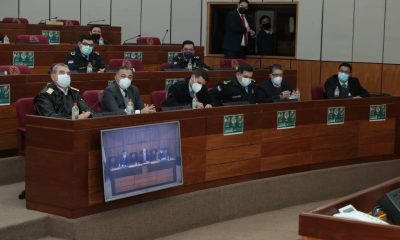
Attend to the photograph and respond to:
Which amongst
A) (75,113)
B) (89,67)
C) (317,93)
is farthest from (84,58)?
(75,113)

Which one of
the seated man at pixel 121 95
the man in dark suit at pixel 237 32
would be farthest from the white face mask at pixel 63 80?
the man in dark suit at pixel 237 32

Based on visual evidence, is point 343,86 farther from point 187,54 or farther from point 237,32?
point 237,32

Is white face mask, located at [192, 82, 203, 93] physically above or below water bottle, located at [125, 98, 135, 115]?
above

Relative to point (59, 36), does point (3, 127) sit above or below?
below

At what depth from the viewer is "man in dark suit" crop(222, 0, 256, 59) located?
12914mm

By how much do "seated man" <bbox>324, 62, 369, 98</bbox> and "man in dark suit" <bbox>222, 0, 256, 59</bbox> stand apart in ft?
11.1

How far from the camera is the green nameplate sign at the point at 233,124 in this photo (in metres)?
7.14

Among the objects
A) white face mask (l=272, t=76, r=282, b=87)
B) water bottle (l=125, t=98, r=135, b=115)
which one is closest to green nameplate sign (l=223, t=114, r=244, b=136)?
water bottle (l=125, t=98, r=135, b=115)

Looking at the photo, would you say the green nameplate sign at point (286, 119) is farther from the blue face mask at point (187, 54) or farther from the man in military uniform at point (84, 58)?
the blue face mask at point (187, 54)

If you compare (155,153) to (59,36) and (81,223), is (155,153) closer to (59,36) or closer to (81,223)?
(81,223)

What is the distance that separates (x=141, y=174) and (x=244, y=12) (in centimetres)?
736

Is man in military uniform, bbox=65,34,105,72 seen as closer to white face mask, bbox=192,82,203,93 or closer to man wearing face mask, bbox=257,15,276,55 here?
white face mask, bbox=192,82,203,93

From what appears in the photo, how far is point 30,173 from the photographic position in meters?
5.91

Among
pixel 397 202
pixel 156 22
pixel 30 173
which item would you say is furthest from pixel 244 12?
pixel 397 202
